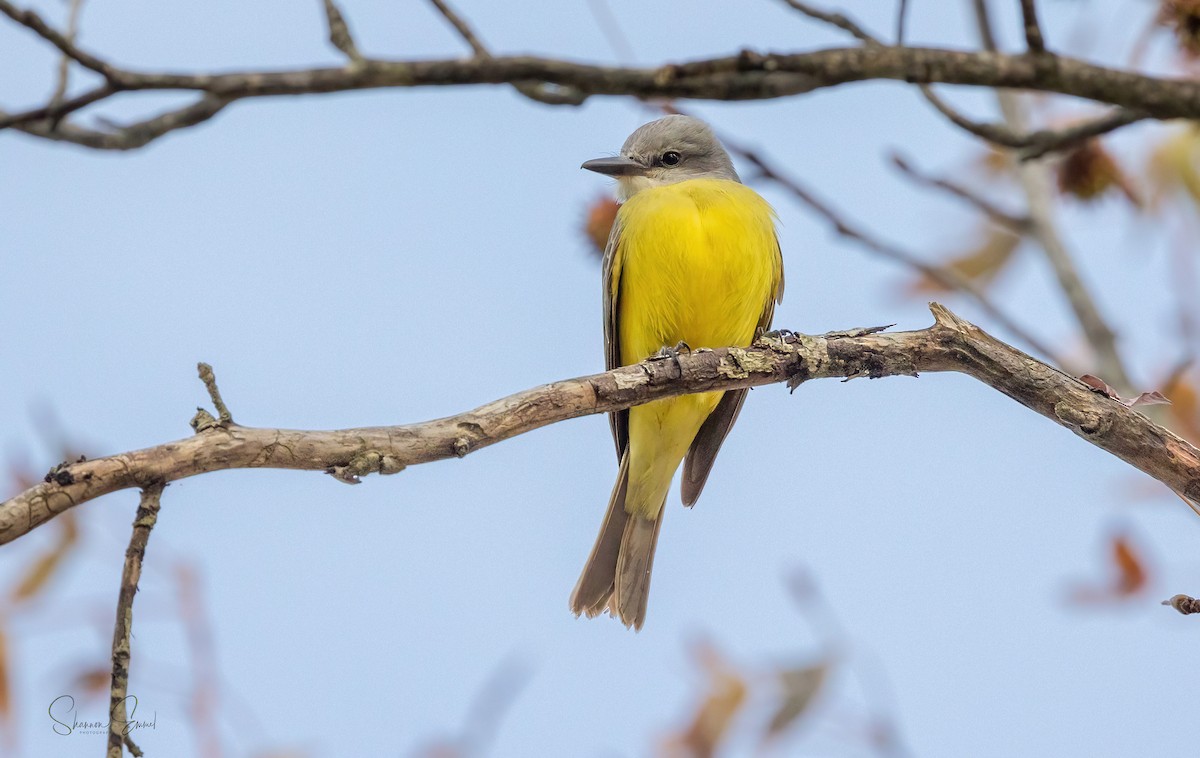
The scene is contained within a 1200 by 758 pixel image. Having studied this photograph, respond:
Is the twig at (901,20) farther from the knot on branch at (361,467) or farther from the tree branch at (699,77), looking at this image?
the knot on branch at (361,467)

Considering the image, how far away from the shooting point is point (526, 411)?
416 cm

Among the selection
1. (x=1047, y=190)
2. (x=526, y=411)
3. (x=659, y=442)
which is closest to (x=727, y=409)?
(x=659, y=442)

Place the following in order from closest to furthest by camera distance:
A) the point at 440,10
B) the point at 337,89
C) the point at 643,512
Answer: the point at 337,89
the point at 440,10
the point at 643,512

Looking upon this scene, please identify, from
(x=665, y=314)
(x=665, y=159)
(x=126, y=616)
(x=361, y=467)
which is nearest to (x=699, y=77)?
(x=361, y=467)

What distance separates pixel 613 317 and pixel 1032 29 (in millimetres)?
4413

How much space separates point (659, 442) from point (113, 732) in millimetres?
4562

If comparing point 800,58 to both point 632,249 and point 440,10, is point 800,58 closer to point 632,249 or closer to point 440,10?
point 440,10

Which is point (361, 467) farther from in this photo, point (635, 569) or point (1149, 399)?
point (635, 569)

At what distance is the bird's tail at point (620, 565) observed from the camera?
694 cm

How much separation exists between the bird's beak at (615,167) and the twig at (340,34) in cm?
474

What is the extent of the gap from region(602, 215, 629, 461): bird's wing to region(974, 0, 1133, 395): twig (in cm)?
229

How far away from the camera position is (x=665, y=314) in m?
6.64

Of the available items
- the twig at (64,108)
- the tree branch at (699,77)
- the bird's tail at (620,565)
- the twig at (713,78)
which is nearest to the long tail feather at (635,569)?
the bird's tail at (620,565)

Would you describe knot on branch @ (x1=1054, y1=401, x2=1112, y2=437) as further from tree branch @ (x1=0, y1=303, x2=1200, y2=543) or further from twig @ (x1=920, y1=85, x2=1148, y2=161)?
twig @ (x1=920, y1=85, x2=1148, y2=161)
